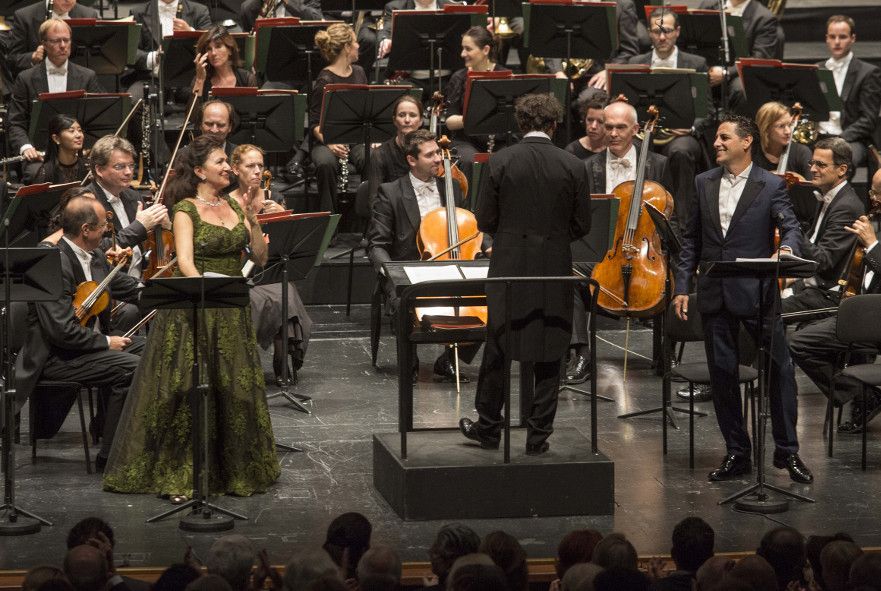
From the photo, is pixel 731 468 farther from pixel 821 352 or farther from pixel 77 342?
pixel 77 342

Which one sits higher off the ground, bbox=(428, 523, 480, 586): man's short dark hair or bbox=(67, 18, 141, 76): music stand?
bbox=(67, 18, 141, 76): music stand

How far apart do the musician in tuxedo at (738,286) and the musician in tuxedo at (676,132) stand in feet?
10.4

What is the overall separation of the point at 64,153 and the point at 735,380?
4.46 meters

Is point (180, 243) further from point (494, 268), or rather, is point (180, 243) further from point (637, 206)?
point (637, 206)

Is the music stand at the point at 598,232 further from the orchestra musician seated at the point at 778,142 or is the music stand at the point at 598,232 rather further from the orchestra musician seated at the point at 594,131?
the orchestra musician seated at the point at 778,142

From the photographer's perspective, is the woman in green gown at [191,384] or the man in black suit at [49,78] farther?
the man in black suit at [49,78]

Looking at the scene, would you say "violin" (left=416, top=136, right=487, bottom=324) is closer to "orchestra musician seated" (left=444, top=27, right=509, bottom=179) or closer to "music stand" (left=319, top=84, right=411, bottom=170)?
"music stand" (left=319, top=84, right=411, bottom=170)

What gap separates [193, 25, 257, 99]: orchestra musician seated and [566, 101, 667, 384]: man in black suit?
2654mm

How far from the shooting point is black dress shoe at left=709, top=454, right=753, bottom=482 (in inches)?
245

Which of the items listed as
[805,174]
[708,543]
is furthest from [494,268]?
[805,174]

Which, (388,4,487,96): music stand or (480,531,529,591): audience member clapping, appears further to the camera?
→ (388,4,487,96): music stand

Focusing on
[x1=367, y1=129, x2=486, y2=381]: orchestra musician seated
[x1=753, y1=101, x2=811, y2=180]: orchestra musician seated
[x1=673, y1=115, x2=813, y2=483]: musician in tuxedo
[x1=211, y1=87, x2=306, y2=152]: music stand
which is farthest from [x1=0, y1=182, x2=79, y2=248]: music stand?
→ [x1=753, y1=101, x2=811, y2=180]: orchestra musician seated

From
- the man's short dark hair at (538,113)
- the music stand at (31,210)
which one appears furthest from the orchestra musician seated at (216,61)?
the man's short dark hair at (538,113)

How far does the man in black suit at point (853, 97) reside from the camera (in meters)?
9.91
